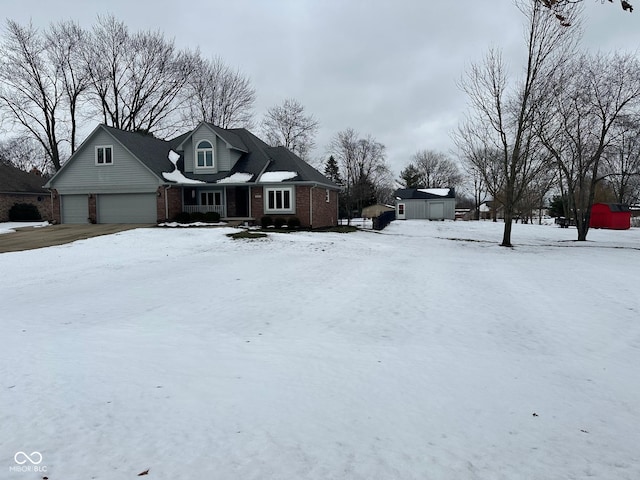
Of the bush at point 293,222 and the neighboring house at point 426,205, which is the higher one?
the neighboring house at point 426,205

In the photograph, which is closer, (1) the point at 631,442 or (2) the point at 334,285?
(1) the point at 631,442

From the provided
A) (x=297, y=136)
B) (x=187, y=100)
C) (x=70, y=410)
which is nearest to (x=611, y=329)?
(x=70, y=410)

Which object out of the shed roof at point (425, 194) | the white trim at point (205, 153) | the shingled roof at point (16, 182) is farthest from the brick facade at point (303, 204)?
the shed roof at point (425, 194)

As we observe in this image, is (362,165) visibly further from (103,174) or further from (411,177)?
(103,174)

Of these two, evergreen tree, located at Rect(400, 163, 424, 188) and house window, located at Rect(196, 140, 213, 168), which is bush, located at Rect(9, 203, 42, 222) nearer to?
house window, located at Rect(196, 140, 213, 168)

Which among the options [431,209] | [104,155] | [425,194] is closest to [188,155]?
[104,155]

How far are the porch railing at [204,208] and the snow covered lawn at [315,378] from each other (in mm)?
15552

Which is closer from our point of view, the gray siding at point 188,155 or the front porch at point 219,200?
the front porch at point 219,200

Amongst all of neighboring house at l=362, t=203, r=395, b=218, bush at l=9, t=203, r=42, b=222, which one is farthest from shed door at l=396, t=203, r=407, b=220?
bush at l=9, t=203, r=42, b=222

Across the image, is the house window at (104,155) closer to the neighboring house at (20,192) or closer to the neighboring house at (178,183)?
the neighboring house at (178,183)

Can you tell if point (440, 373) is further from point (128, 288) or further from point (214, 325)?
point (128, 288)

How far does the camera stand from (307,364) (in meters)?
5.15

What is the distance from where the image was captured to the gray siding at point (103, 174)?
80.5ft

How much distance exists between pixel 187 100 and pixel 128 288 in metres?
34.0
